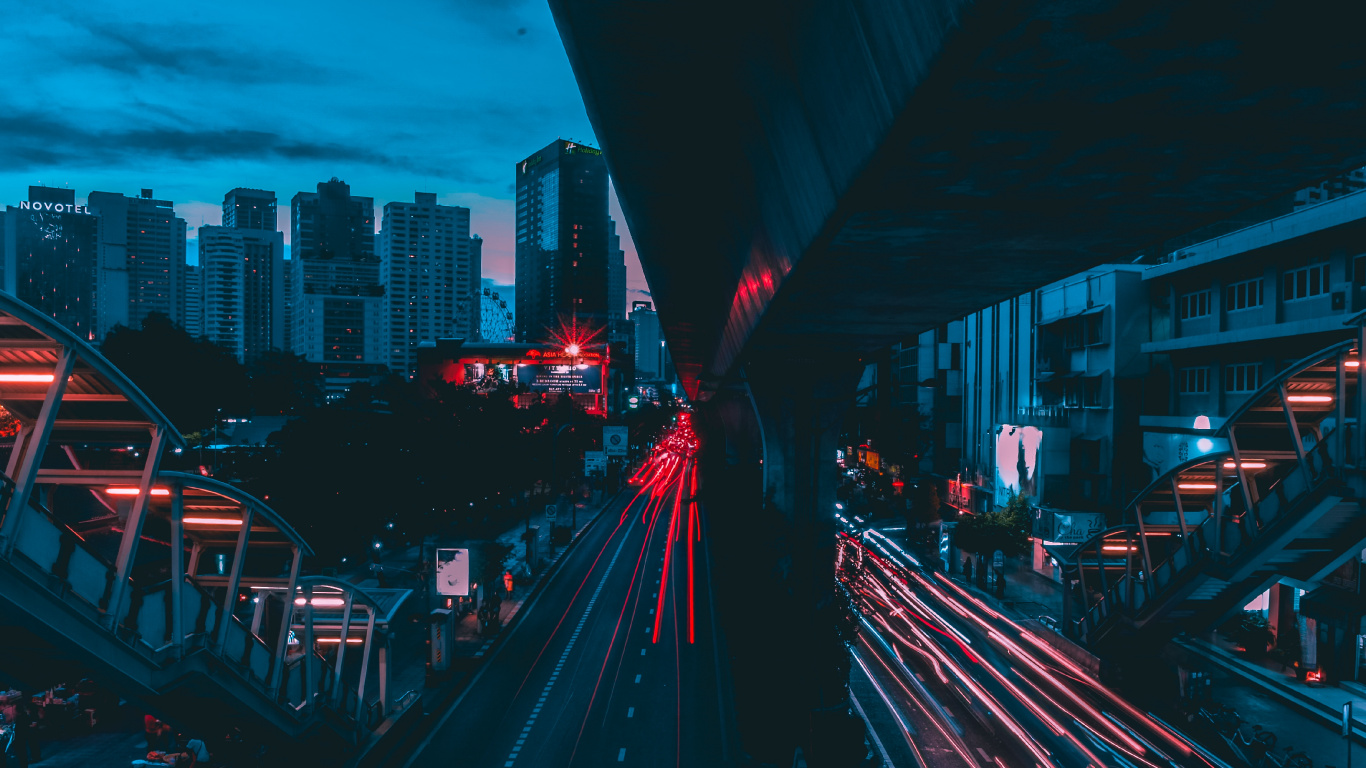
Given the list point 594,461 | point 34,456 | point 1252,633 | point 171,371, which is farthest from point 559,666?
point 171,371

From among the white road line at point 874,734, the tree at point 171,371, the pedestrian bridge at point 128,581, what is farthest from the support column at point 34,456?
the tree at point 171,371

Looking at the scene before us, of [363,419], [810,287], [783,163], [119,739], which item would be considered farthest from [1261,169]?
[363,419]

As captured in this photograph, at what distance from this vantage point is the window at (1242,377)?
97.5ft

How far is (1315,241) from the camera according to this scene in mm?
26547

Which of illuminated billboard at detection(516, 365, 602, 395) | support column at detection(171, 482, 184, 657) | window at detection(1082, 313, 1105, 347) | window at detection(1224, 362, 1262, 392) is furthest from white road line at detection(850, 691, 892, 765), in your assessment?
illuminated billboard at detection(516, 365, 602, 395)

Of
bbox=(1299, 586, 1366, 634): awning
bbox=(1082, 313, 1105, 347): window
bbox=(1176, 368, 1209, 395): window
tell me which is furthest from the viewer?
bbox=(1082, 313, 1105, 347): window

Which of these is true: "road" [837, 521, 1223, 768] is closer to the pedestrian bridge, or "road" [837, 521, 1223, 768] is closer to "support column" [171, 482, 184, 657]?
the pedestrian bridge

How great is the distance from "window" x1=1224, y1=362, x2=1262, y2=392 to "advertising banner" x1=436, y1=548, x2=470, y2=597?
31.4m

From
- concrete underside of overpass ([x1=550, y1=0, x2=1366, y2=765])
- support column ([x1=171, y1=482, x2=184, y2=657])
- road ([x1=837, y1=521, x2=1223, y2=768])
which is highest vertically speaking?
concrete underside of overpass ([x1=550, y1=0, x2=1366, y2=765])

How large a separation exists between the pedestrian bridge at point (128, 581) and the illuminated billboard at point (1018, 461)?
3715 cm

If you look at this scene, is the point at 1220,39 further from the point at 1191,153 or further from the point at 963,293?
the point at 963,293

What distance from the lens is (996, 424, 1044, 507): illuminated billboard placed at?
136 ft

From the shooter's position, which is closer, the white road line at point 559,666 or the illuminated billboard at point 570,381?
the white road line at point 559,666

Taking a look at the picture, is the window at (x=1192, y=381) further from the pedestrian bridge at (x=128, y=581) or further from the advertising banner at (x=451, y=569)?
the pedestrian bridge at (x=128, y=581)
